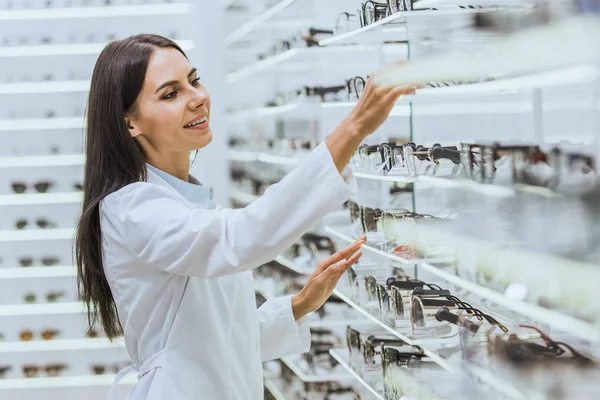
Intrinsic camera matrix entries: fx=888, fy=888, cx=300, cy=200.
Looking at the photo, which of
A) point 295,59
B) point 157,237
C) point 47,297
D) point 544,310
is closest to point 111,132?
point 157,237

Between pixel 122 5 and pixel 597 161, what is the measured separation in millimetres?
5432

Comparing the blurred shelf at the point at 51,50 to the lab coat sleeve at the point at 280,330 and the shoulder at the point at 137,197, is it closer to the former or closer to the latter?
the lab coat sleeve at the point at 280,330

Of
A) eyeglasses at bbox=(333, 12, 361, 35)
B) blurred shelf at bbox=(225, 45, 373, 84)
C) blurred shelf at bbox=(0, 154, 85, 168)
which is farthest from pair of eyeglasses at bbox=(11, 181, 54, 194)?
eyeglasses at bbox=(333, 12, 361, 35)

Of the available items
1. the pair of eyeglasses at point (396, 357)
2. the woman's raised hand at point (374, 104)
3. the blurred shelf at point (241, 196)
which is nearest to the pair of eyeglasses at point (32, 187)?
the blurred shelf at point (241, 196)

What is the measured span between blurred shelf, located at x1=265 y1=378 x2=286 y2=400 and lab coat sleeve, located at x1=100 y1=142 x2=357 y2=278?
3.34 metres

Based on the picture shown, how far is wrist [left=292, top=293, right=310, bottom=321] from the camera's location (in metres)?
2.48

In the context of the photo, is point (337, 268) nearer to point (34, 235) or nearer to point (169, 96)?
point (169, 96)

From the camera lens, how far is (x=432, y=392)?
102 inches

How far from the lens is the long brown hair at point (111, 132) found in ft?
7.19

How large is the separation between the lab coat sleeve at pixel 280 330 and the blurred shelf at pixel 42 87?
439 centimetres

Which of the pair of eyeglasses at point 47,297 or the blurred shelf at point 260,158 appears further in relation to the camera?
the pair of eyeglasses at point 47,297

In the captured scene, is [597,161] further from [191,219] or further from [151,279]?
[151,279]

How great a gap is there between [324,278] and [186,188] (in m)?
0.43

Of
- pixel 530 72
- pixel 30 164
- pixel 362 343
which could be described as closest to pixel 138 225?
pixel 530 72
